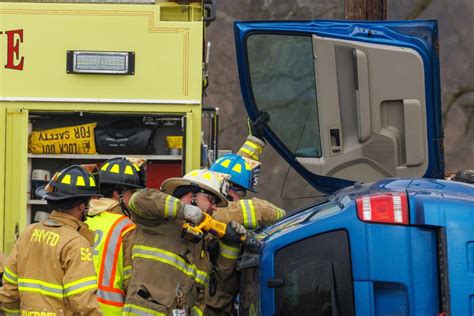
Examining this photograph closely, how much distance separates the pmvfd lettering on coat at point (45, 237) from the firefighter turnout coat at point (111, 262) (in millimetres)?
698

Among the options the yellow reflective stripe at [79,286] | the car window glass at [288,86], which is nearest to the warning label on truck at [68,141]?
the car window glass at [288,86]

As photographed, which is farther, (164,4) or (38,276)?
(164,4)

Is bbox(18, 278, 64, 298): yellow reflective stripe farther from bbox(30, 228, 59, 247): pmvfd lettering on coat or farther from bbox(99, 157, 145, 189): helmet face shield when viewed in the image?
bbox(99, 157, 145, 189): helmet face shield

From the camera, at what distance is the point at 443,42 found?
1592 cm

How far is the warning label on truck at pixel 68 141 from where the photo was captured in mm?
7402

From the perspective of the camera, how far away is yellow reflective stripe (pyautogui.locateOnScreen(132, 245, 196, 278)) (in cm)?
532

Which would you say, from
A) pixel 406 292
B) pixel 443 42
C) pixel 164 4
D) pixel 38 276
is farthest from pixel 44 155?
pixel 443 42

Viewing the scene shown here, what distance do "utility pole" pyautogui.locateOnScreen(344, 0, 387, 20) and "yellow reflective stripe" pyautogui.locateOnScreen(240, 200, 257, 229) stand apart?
449cm

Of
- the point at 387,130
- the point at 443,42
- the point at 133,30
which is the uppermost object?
the point at 443,42

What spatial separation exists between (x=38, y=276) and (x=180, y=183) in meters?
1.10

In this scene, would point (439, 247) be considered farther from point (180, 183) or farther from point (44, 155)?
point (44, 155)

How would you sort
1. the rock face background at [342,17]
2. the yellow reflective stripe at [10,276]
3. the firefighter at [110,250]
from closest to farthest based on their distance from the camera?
the yellow reflective stripe at [10,276], the firefighter at [110,250], the rock face background at [342,17]

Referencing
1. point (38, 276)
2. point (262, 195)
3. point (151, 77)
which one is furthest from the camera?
point (262, 195)

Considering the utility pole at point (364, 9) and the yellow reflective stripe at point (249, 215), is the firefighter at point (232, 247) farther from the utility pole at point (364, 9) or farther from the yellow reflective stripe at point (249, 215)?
the utility pole at point (364, 9)
